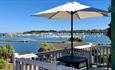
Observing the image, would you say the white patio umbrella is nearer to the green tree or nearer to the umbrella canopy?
the umbrella canopy

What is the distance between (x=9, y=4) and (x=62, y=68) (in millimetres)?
35151

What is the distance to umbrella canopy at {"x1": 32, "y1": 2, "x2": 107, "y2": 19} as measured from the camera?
501 centimetres

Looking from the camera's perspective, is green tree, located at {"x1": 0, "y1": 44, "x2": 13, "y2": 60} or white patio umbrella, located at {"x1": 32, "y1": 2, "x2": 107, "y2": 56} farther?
green tree, located at {"x1": 0, "y1": 44, "x2": 13, "y2": 60}

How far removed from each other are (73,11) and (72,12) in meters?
0.16

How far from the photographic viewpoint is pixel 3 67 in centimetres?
1248

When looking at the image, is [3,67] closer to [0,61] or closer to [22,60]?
[0,61]

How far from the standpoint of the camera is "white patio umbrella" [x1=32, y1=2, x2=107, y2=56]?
16.4 feet

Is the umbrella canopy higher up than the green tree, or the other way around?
the umbrella canopy

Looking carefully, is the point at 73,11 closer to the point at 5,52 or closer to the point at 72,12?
the point at 72,12

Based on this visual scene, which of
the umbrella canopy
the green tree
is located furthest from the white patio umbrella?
the green tree

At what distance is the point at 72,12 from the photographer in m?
6.08

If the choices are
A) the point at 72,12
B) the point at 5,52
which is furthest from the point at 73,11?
the point at 5,52

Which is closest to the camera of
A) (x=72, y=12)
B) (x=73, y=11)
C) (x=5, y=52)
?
(x=73, y=11)

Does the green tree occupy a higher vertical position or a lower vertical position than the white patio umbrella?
lower
